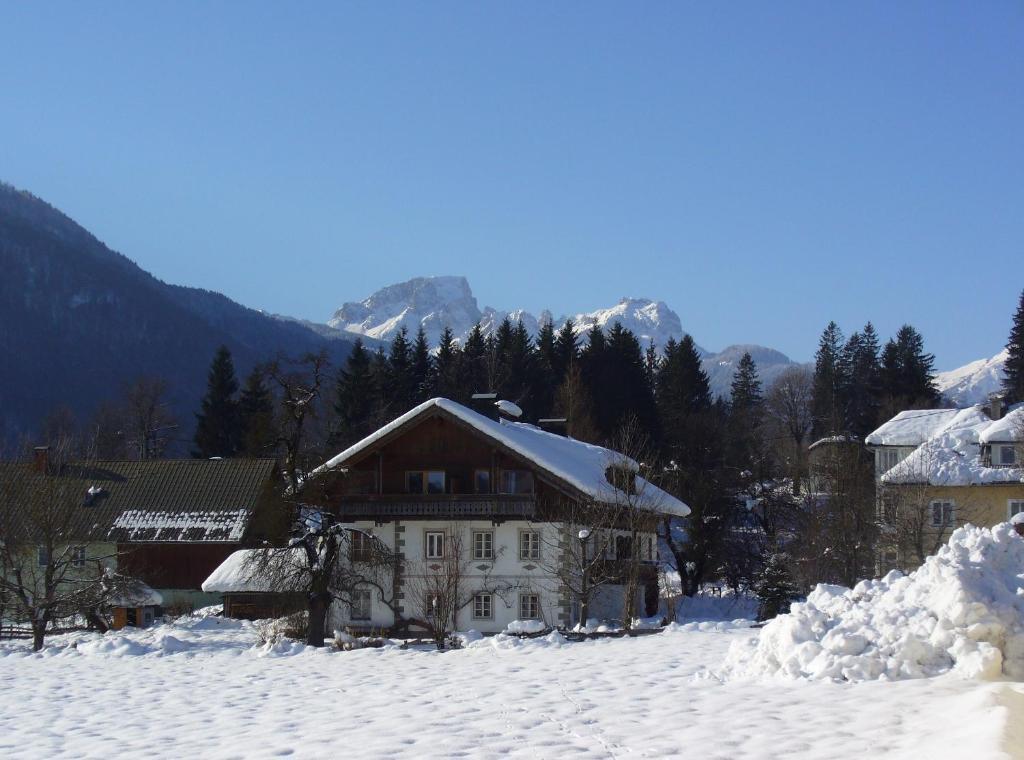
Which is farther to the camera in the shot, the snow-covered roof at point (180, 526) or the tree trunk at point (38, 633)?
the snow-covered roof at point (180, 526)

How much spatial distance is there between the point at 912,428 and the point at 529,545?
101ft

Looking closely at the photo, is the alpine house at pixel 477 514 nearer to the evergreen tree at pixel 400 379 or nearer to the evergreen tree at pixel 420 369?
the evergreen tree at pixel 400 379

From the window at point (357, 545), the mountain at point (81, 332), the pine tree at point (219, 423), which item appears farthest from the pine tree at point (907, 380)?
the mountain at point (81, 332)

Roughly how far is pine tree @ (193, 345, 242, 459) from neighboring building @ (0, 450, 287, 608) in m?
21.4

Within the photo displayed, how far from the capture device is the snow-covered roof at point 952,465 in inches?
2098

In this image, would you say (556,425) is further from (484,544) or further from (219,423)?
(219,423)

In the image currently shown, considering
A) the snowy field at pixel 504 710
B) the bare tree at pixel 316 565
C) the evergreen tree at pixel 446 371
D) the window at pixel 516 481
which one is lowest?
the snowy field at pixel 504 710

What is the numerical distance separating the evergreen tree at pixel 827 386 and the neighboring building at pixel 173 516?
Result: 60.6 metres

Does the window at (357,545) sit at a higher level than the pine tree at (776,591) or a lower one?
higher

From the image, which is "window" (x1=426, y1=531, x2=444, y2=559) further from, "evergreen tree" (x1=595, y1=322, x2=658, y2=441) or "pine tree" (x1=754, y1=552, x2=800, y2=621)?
"evergreen tree" (x1=595, y1=322, x2=658, y2=441)

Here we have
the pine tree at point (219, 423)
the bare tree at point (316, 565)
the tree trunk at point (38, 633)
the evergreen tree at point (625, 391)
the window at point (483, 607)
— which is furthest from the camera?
the evergreen tree at point (625, 391)

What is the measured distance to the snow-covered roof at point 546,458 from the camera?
133 feet

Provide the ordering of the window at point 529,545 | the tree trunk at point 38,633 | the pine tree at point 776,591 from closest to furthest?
the tree trunk at point 38,633
the pine tree at point 776,591
the window at point 529,545

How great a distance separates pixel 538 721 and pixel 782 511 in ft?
143
